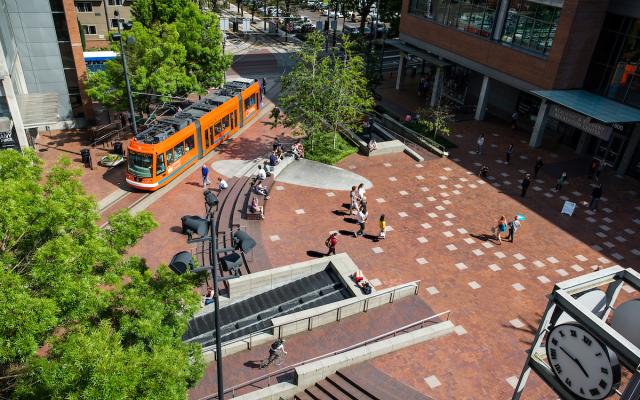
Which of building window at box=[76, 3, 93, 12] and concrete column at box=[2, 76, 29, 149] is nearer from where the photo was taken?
concrete column at box=[2, 76, 29, 149]

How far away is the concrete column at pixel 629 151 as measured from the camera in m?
31.0

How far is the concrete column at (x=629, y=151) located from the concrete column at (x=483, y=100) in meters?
11.2

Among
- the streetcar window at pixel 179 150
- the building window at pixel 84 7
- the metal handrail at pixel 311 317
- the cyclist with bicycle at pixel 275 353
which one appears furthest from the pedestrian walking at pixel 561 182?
the building window at pixel 84 7

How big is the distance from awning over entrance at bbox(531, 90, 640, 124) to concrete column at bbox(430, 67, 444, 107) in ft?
34.3

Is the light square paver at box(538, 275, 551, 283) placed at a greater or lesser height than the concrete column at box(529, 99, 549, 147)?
lesser

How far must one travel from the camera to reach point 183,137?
28.9 meters

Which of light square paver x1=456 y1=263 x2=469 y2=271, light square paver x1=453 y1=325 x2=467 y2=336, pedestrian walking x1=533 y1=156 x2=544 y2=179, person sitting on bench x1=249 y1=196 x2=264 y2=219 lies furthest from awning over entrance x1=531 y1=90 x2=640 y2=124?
person sitting on bench x1=249 y1=196 x2=264 y2=219

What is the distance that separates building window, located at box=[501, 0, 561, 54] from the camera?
1272 inches

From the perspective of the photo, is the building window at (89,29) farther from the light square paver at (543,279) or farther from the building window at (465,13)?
the light square paver at (543,279)

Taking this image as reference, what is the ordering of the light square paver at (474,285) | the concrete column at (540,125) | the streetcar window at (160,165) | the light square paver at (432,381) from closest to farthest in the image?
the light square paver at (432,381), the light square paver at (474,285), the streetcar window at (160,165), the concrete column at (540,125)

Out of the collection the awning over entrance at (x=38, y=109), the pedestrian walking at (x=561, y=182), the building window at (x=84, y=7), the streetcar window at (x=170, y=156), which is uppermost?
the building window at (x=84, y=7)

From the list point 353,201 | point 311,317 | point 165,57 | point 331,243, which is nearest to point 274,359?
point 311,317

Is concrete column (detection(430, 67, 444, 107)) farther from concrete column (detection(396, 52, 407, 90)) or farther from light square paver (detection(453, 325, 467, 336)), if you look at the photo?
light square paver (detection(453, 325, 467, 336))

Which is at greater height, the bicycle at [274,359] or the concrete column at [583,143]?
the concrete column at [583,143]
